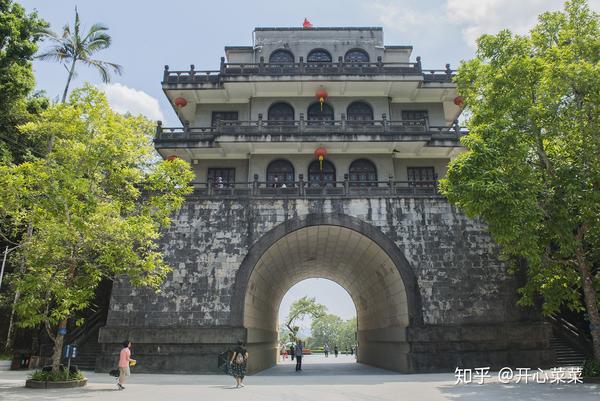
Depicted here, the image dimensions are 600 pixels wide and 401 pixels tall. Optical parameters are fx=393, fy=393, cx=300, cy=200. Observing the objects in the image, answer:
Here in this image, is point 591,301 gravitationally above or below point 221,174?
below

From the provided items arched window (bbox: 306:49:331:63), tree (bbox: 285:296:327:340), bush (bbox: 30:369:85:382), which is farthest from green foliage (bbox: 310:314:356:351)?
bush (bbox: 30:369:85:382)

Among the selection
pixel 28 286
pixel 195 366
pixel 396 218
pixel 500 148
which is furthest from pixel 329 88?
pixel 28 286

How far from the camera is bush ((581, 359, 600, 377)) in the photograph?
410 inches

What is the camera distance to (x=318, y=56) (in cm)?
2336

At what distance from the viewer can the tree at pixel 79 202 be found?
33.7 feet

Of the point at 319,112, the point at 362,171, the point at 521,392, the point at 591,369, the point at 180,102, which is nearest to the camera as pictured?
the point at 521,392

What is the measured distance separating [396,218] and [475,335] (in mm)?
5329

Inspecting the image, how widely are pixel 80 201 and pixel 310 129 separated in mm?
11319

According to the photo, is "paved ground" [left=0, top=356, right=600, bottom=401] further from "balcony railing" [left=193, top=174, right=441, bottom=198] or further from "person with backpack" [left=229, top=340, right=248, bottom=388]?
"balcony railing" [left=193, top=174, right=441, bottom=198]

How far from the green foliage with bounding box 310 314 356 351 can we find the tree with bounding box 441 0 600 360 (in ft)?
170

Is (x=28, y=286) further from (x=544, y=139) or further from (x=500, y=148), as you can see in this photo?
(x=544, y=139)

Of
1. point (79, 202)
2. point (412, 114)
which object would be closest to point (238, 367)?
point (79, 202)

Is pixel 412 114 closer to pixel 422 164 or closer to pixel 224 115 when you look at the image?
pixel 422 164

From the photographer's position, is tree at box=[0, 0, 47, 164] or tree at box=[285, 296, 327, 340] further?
tree at box=[285, 296, 327, 340]
